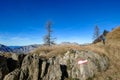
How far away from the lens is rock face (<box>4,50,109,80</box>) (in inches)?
1085

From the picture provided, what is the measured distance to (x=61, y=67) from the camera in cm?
3164

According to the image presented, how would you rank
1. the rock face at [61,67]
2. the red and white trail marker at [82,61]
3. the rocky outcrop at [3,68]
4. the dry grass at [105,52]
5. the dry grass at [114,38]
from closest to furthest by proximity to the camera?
the rocky outcrop at [3,68], the rock face at [61,67], the dry grass at [105,52], the red and white trail marker at [82,61], the dry grass at [114,38]

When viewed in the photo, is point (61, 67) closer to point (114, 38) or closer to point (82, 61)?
point (82, 61)

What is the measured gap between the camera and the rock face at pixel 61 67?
2756cm

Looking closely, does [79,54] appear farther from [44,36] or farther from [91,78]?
[44,36]

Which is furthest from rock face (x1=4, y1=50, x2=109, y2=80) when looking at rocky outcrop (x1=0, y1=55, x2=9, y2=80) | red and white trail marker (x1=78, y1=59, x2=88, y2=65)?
rocky outcrop (x1=0, y1=55, x2=9, y2=80)

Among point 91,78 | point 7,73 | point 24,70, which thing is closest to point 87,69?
point 91,78

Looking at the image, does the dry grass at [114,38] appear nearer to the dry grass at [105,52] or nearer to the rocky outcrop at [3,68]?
the dry grass at [105,52]

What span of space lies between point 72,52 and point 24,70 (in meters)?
10.2

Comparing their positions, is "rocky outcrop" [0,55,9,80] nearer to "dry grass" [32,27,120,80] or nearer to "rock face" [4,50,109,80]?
"rock face" [4,50,109,80]

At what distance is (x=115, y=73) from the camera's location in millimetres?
32594

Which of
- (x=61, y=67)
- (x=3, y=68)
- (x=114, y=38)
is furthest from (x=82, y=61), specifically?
(x=114, y=38)

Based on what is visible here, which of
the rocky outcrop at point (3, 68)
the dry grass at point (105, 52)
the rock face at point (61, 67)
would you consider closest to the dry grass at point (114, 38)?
the dry grass at point (105, 52)

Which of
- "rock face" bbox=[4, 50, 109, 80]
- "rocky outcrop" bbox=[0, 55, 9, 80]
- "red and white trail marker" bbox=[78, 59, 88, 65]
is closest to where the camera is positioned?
"rocky outcrop" bbox=[0, 55, 9, 80]
